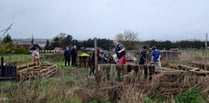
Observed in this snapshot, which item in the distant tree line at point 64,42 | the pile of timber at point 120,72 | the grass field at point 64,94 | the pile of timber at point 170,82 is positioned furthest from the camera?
the distant tree line at point 64,42

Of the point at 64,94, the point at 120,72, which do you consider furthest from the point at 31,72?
the point at 120,72

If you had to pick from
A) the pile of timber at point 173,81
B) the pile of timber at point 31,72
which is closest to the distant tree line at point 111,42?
the pile of timber at point 31,72

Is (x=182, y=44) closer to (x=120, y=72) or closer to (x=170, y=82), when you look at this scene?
(x=170, y=82)

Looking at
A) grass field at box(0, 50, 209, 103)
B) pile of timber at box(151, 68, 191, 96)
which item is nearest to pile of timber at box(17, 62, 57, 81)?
grass field at box(0, 50, 209, 103)

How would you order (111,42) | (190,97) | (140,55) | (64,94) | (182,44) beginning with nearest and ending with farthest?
(64,94), (190,97), (140,55), (111,42), (182,44)

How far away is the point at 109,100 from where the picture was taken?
35.0ft

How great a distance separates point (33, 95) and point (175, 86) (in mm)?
5229

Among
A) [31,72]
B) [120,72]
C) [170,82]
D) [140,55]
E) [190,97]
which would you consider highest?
[140,55]

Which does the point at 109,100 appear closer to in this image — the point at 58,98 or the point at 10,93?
the point at 58,98

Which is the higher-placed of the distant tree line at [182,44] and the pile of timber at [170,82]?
the distant tree line at [182,44]

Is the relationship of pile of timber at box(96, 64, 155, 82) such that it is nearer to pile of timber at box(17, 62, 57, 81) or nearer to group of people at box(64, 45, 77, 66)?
pile of timber at box(17, 62, 57, 81)

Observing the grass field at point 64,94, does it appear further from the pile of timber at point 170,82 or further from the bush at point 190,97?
the pile of timber at point 170,82

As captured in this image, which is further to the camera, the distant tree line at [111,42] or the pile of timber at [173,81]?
the distant tree line at [111,42]

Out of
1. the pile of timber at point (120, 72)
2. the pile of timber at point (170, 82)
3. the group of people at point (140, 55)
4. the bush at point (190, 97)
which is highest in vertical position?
the group of people at point (140, 55)
